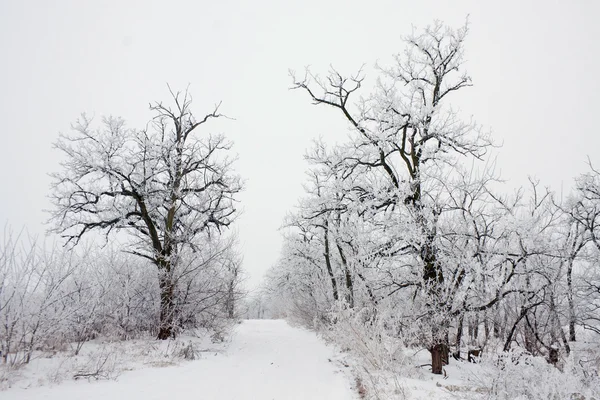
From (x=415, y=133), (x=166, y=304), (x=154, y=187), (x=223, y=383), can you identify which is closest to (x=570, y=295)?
(x=415, y=133)

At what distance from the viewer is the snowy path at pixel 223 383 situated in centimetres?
526

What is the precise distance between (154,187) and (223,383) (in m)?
8.94

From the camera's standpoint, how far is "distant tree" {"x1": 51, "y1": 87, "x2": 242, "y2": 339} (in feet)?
39.4

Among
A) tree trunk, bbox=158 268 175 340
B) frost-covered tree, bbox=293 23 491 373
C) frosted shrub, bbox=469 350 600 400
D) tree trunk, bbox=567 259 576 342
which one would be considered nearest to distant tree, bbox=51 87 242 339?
tree trunk, bbox=158 268 175 340

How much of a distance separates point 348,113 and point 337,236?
23.3 ft

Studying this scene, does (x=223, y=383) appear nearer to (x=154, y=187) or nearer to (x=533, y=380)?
(x=533, y=380)

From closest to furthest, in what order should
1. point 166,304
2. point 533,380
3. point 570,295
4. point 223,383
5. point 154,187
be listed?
point 533,380 → point 223,383 → point 570,295 → point 166,304 → point 154,187

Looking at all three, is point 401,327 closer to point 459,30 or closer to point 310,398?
point 310,398

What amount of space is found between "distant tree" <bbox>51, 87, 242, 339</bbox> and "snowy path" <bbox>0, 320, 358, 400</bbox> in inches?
157

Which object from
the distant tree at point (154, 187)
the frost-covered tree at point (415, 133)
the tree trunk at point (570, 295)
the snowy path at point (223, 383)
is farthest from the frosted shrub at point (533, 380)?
the distant tree at point (154, 187)

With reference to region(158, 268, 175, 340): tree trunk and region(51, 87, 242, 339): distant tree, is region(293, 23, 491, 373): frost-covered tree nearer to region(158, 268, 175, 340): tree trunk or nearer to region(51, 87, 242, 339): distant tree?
region(51, 87, 242, 339): distant tree

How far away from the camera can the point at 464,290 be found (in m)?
7.91

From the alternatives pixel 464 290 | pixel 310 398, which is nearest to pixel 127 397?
pixel 310 398

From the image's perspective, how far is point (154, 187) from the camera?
43.7 feet
